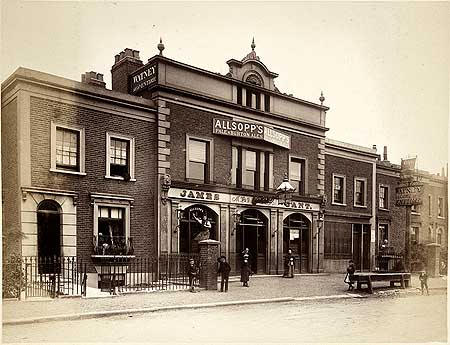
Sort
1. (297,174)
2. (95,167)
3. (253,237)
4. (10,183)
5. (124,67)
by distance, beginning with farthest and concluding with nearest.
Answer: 1. (297,174)
2. (253,237)
3. (95,167)
4. (124,67)
5. (10,183)

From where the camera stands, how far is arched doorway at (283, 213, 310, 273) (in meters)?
8.46

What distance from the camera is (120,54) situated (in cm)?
640

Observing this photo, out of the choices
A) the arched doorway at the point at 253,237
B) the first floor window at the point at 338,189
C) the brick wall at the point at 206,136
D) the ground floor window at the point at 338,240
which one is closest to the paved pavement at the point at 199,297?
the arched doorway at the point at 253,237

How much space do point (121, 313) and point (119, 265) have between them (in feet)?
2.90

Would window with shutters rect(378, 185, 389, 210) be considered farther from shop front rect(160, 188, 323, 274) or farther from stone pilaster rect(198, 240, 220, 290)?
stone pilaster rect(198, 240, 220, 290)

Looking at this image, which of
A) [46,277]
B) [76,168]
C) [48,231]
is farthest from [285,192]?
[46,277]

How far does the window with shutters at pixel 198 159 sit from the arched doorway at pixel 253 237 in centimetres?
104

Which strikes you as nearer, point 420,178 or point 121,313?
point 121,313

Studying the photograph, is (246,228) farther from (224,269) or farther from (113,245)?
(113,245)

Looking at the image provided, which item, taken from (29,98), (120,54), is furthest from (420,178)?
(29,98)

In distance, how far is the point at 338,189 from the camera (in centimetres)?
888

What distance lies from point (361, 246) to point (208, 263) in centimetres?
320

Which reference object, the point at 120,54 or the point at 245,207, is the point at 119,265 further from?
the point at 120,54

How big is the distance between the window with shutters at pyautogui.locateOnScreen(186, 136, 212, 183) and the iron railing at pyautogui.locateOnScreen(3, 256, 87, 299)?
2.46 metres
